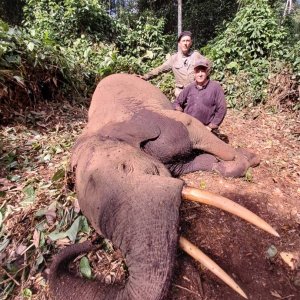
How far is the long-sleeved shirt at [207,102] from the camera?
4156 millimetres

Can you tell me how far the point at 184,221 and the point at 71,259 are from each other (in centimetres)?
98

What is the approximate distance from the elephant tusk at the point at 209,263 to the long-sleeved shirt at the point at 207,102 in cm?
241

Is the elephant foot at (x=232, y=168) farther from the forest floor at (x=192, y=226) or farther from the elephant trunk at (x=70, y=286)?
the elephant trunk at (x=70, y=286)

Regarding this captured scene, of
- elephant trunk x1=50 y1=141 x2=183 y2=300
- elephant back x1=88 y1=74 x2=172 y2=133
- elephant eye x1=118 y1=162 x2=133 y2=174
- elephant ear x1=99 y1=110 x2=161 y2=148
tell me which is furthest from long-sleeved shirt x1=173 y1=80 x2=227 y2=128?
elephant eye x1=118 y1=162 x2=133 y2=174

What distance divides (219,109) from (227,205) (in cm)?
227

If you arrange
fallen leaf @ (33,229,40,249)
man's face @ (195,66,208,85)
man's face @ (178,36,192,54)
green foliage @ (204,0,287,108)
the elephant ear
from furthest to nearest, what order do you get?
green foliage @ (204,0,287,108) → man's face @ (178,36,192,54) → man's face @ (195,66,208,85) → the elephant ear → fallen leaf @ (33,229,40,249)

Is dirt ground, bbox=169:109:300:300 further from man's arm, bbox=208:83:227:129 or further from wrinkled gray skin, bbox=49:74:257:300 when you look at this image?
man's arm, bbox=208:83:227:129

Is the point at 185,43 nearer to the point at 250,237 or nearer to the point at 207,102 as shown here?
the point at 207,102

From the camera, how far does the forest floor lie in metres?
2.34

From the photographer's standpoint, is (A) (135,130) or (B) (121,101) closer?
(A) (135,130)

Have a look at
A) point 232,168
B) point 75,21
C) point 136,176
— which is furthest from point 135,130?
point 75,21

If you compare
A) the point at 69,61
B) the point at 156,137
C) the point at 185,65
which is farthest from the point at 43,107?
the point at 156,137

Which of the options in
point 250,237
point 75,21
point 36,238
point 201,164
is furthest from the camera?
point 75,21

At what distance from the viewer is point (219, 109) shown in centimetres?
416
